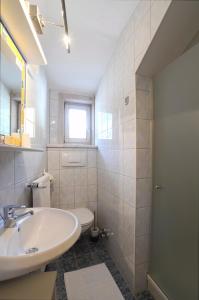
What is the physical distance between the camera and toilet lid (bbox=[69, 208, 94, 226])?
1.86 meters

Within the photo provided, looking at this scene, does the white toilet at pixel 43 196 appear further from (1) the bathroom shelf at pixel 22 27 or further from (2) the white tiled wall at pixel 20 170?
(1) the bathroom shelf at pixel 22 27

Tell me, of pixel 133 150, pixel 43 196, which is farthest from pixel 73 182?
pixel 133 150

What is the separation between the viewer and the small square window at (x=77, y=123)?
2.71 metres

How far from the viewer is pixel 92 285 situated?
56.6 inches

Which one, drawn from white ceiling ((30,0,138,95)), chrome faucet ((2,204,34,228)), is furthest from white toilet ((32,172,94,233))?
white ceiling ((30,0,138,95))

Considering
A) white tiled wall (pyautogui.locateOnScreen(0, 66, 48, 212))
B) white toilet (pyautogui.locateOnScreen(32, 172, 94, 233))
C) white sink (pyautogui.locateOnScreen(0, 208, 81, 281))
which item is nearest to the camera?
white sink (pyautogui.locateOnScreen(0, 208, 81, 281))

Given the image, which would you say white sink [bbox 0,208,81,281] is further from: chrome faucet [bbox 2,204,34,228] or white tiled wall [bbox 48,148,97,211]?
white tiled wall [bbox 48,148,97,211]

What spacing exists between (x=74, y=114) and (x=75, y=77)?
65 centimetres

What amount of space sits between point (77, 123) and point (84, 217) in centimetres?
156

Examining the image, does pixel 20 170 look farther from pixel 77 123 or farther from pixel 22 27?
pixel 77 123

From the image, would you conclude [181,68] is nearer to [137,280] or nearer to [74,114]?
[137,280]

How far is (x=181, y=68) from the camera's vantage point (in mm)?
1109

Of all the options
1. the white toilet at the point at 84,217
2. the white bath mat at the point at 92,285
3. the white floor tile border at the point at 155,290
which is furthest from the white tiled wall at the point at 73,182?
the white floor tile border at the point at 155,290

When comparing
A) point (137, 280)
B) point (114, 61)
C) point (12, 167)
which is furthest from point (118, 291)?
point (114, 61)
